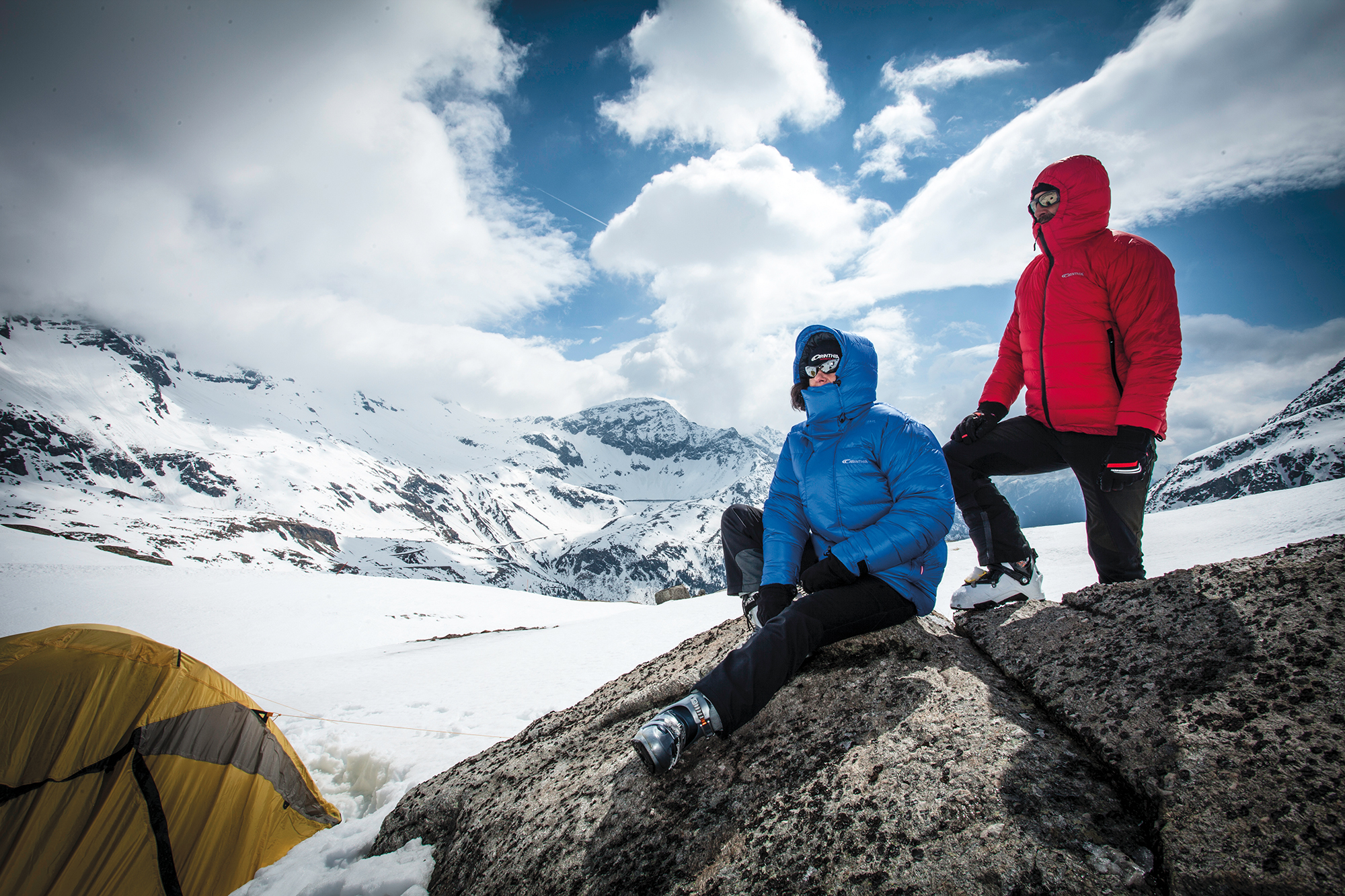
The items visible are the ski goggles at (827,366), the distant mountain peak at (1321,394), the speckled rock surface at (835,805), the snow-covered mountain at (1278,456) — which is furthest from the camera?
the distant mountain peak at (1321,394)

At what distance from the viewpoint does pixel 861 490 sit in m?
3.94

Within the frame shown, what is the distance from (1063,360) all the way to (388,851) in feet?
20.0

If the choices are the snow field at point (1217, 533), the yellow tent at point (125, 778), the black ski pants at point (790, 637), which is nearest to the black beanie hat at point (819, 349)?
the black ski pants at point (790, 637)

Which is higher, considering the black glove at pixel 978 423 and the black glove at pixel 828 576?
the black glove at pixel 978 423

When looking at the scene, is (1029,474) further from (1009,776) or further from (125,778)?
(125,778)

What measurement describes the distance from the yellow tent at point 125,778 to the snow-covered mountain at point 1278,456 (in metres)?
167

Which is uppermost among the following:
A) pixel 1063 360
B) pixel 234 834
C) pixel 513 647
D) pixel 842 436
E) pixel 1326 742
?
pixel 1063 360

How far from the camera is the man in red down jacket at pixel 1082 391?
3.95 metres

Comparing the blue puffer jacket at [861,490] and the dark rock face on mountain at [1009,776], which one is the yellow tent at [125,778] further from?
the blue puffer jacket at [861,490]

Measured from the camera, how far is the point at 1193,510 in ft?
42.1

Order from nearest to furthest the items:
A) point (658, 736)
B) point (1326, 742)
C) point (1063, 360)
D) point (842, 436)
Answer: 1. point (1326, 742)
2. point (658, 736)
3. point (842, 436)
4. point (1063, 360)

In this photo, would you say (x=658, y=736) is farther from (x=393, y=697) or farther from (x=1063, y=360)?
(x=393, y=697)

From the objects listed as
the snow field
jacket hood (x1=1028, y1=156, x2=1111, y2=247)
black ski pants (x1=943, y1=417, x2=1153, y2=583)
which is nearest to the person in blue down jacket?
black ski pants (x1=943, y1=417, x2=1153, y2=583)

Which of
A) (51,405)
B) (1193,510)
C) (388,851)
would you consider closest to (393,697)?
(388,851)
